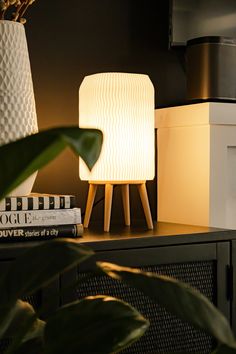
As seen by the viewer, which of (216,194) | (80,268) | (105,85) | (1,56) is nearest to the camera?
(80,268)

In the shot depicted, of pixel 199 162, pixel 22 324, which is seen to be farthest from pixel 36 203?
pixel 22 324

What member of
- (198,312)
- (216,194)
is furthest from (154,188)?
(198,312)

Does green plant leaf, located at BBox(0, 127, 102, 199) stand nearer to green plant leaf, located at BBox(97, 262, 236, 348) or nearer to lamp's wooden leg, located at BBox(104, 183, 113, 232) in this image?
green plant leaf, located at BBox(97, 262, 236, 348)

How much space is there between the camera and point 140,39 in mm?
2381

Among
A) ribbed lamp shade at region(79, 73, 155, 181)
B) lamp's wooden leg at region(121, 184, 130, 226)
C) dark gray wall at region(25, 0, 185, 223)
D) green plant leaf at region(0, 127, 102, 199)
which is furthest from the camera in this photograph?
Answer: dark gray wall at region(25, 0, 185, 223)

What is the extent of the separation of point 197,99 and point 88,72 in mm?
375

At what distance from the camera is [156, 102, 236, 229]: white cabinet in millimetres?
2127

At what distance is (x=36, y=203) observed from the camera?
168 centimetres

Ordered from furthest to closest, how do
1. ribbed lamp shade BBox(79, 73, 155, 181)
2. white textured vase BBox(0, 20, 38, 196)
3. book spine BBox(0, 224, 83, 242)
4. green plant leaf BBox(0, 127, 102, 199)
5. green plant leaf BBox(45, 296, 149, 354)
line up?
ribbed lamp shade BBox(79, 73, 155, 181) < white textured vase BBox(0, 20, 38, 196) < book spine BBox(0, 224, 83, 242) < green plant leaf BBox(45, 296, 149, 354) < green plant leaf BBox(0, 127, 102, 199)

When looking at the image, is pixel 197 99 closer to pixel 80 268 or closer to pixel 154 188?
pixel 154 188

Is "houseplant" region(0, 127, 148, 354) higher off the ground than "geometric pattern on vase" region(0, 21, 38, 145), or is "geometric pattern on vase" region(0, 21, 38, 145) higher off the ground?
"geometric pattern on vase" region(0, 21, 38, 145)

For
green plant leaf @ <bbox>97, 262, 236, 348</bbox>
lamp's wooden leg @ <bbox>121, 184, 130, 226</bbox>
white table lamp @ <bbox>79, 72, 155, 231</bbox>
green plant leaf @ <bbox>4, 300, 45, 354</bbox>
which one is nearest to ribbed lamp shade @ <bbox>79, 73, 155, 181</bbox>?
white table lamp @ <bbox>79, 72, 155, 231</bbox>

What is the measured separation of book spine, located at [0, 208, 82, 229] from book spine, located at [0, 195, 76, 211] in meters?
0.01

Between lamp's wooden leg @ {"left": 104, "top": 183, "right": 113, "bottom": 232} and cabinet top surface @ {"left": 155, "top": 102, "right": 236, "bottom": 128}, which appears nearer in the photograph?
lamp's wooden leg @ {"left": 104, "top": 183, "right": 113, "bottom": 232}
